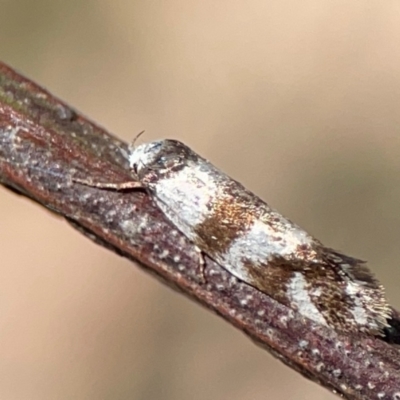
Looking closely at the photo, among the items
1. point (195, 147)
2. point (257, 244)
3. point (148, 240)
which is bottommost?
point (148, 240)

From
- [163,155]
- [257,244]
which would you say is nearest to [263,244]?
[257,244]

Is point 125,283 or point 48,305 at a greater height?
point 125,283

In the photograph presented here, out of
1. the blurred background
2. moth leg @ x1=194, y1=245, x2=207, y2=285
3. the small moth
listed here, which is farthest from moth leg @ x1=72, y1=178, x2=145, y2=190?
the blurred background

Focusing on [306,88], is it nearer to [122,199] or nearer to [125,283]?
[125,283]

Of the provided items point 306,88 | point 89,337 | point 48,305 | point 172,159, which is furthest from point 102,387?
point 306,88

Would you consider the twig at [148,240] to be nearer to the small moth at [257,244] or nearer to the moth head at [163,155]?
the small moth at [257,244]

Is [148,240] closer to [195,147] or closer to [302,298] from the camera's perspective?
[302,298]
